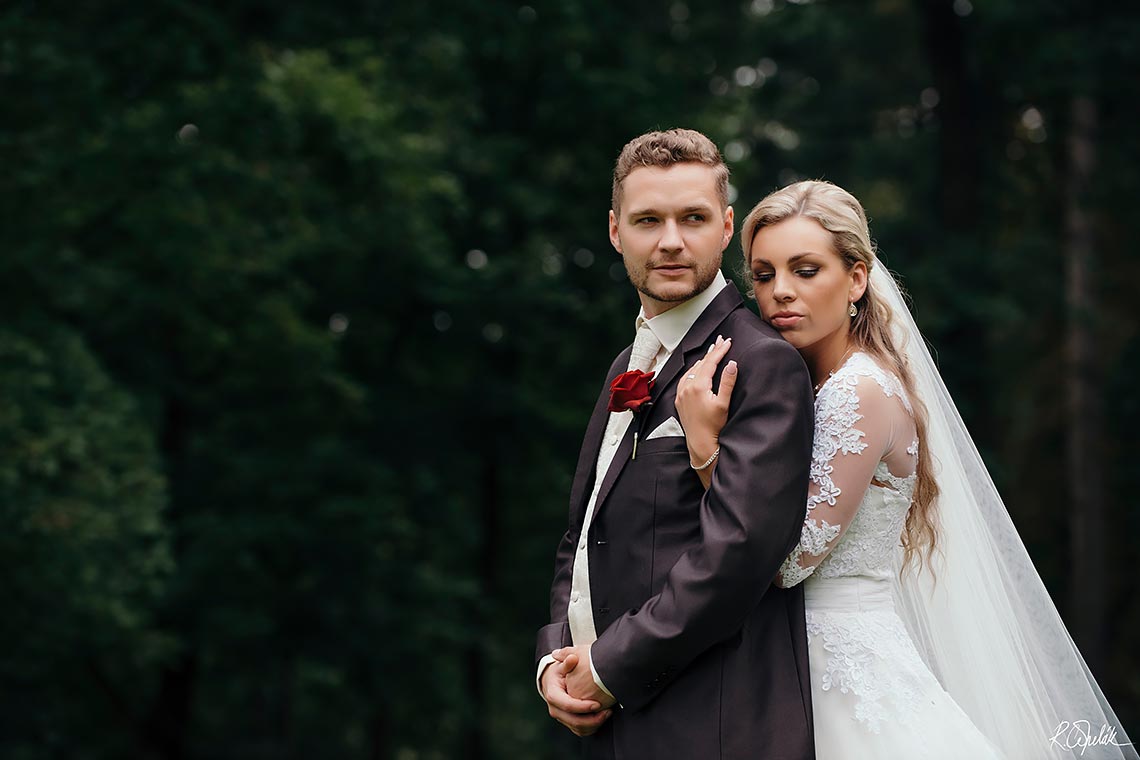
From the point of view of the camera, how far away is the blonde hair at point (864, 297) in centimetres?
325

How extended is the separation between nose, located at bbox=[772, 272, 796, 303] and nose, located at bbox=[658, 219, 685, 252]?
0.28 meters

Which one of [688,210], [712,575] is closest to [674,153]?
[688,210]

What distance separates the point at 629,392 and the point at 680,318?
287 millimetres

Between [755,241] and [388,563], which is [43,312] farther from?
[755,241]

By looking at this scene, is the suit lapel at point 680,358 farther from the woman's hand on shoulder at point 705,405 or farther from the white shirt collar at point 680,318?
the woman's hand on shoulder at point 705,405

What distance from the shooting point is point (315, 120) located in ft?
39.7

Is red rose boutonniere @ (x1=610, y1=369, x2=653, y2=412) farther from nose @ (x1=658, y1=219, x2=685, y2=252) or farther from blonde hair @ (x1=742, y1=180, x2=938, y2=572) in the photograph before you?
blonde hair @ (x1=742, y1=180, x2=938, y2=572)

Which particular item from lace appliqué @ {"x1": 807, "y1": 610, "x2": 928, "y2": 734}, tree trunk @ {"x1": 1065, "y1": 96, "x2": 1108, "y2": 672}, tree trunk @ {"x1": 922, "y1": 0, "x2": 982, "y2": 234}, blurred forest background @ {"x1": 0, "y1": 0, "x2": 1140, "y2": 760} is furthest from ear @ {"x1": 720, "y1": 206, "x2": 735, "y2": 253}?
tree trunk @ {"x1": 1065, "y1": 96, "x2": 1108, "y2": 672}

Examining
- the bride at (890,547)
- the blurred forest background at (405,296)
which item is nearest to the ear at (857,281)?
the bride at (890,547)

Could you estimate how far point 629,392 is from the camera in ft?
10.2

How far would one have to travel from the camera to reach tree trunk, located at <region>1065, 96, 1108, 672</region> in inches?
663

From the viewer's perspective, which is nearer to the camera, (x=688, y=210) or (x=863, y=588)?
(x=688, y=210)

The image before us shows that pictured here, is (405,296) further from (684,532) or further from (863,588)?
(684,532)

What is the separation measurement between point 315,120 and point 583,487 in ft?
31.0
